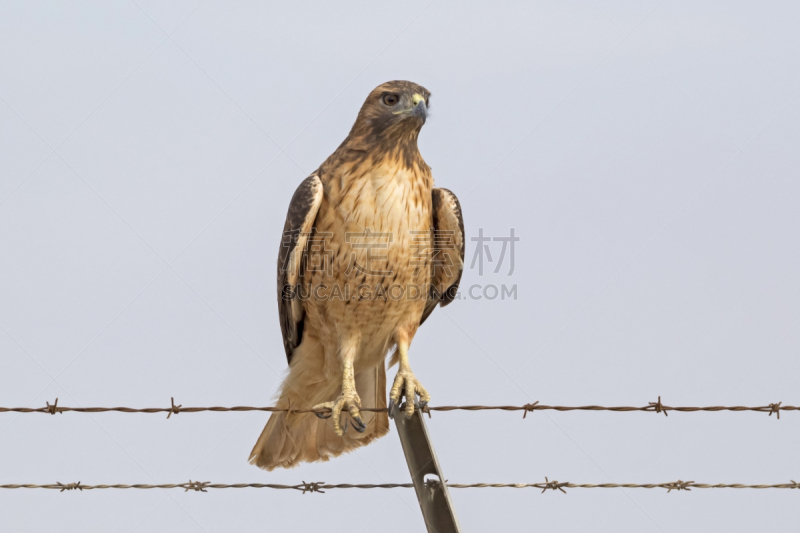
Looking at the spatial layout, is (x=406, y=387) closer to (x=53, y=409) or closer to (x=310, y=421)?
(x=310, y=421)

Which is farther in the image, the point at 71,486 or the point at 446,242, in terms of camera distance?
the point at 446,242

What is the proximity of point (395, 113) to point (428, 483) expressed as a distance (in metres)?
2.58

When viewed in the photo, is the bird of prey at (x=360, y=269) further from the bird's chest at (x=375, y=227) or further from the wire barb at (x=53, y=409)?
the wire barb at (x=53, y=409)

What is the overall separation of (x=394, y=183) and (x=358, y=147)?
0.39 m

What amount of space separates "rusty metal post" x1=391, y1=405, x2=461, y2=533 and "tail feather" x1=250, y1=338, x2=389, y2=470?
1944 mm

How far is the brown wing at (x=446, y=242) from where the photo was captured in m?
5.54

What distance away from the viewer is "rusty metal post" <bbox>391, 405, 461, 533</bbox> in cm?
358

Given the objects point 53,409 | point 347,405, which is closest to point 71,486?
point 53,409

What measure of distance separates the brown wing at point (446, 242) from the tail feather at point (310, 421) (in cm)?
66

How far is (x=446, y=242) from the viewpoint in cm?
560

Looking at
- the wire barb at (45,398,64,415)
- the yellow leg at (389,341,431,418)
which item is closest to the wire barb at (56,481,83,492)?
the wire barb at (45,398,64,415)

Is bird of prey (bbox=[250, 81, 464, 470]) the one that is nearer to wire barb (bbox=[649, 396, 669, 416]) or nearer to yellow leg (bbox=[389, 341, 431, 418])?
yellow leg (bbox=[389, 341, 431, 418])

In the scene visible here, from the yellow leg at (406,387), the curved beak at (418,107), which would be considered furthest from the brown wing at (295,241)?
the yellow leg at (406,387)

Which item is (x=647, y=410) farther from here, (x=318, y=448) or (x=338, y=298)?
(x=318, y=448)
